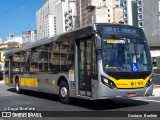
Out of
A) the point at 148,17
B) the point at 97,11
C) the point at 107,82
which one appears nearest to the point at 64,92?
the point at 107,82

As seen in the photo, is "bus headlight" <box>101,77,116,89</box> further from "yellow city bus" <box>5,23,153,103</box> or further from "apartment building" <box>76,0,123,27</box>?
"apartment building" <box>76,0,123,27</box>

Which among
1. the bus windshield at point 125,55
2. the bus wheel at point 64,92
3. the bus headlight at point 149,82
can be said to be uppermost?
the bus windshield at point 125,55

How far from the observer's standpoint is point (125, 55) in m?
13.0

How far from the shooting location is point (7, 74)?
80.6 ft

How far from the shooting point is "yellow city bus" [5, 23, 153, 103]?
12.6 metres

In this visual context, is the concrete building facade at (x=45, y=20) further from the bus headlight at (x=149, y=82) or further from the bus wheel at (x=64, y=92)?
the bus headlight at (x=149, y=82)

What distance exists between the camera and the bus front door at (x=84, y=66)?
43.6 ft

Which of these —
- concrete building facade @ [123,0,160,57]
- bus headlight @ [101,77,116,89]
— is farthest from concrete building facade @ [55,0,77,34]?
bus headlight @ [101,77,116,89]

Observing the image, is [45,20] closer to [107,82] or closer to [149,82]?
[149,82]

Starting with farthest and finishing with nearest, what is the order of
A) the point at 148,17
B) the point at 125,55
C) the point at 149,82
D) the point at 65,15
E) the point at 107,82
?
the point at 65,15 → the point at 148,17 → the point at 149,82 → the point at 125,55 → the point at 107,82

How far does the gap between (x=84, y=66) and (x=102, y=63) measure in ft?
3.93

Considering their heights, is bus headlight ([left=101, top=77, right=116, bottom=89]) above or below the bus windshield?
below

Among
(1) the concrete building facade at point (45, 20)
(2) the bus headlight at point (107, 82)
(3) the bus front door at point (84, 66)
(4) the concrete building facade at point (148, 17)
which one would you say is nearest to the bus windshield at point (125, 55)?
(2) the bus headlight at point (107, 82)

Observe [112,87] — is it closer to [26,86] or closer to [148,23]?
[26,86]
